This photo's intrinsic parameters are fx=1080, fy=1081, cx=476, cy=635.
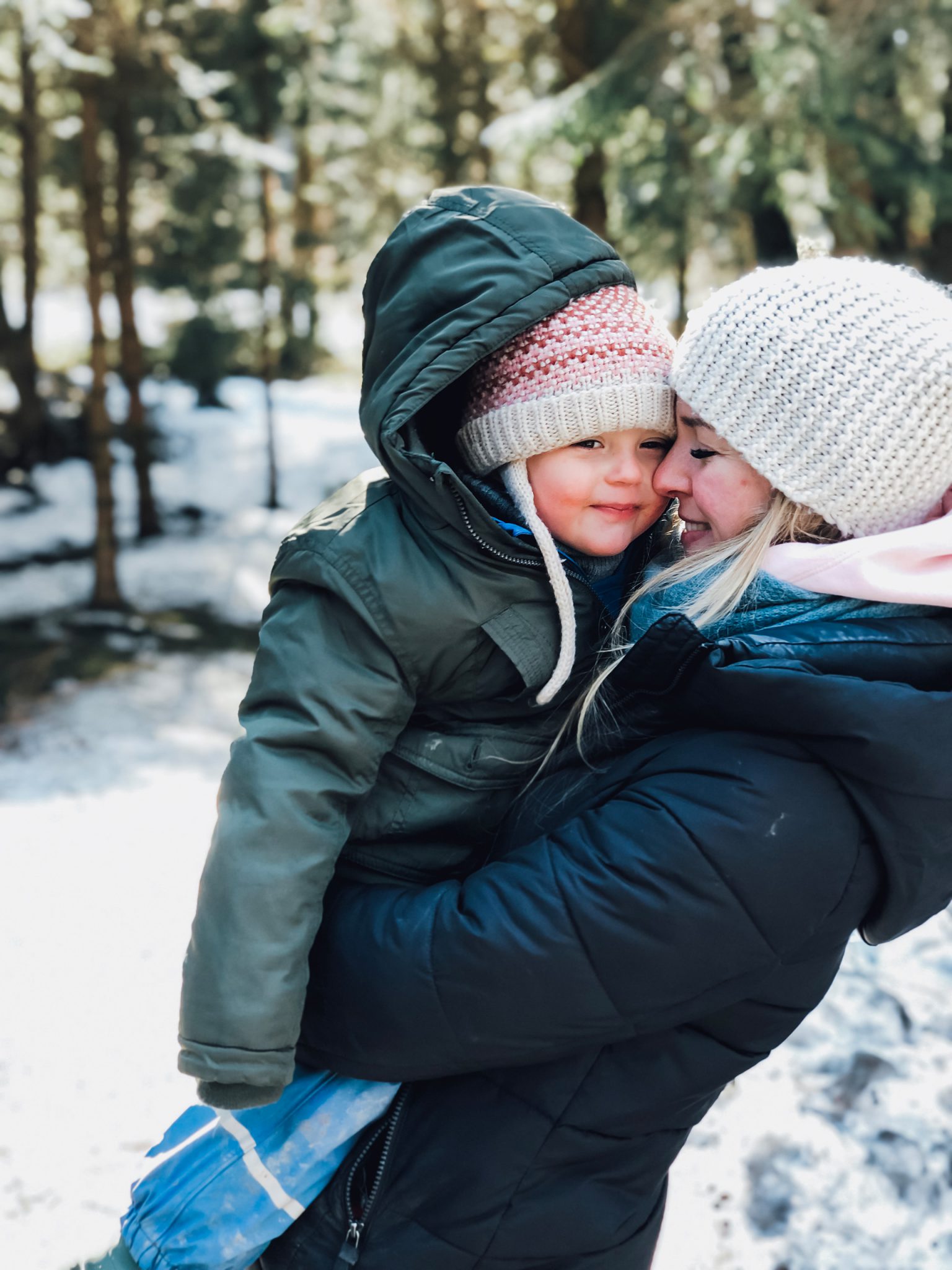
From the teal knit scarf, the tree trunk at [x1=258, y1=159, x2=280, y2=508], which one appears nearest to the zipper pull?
the teal knit scarf

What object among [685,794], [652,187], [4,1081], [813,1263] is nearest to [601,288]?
[685,794]

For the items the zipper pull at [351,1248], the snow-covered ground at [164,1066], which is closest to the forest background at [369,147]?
the snow-covered ground at [164,1066]

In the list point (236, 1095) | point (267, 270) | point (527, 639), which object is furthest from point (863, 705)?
point (267, 270)

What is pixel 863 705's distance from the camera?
4.47 feet

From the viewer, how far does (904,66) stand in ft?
22.5

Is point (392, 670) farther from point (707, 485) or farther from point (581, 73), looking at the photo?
point (581, 73)

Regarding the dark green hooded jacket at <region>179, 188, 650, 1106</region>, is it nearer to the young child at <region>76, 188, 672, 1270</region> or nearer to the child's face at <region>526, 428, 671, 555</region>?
the young child at <region>76, 188, 672, 1270</region>

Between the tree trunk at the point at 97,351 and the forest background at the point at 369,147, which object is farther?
the tree trunk at the point at 97,351

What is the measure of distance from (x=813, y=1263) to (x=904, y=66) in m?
6.92

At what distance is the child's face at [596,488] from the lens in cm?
196

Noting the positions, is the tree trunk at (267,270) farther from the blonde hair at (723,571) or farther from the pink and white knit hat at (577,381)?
the blonde hair at (723,571)

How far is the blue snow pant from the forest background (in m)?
6.63

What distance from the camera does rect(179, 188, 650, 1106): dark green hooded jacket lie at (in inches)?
63.3

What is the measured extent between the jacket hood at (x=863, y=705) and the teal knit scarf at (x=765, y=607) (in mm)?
32
